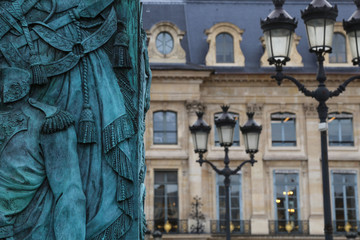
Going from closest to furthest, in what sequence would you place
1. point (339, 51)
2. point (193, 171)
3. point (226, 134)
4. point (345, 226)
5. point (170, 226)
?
point (226, 134) < point (170, 226) < point (193, 171) < point (345, 226) < point (339, 51)

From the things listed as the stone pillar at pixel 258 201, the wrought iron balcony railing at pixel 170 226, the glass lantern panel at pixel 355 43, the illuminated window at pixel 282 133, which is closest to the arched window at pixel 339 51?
the illuminated window at pixel 282 133

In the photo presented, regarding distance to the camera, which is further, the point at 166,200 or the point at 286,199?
the point at 286,199

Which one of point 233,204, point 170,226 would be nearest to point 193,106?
point 233,204

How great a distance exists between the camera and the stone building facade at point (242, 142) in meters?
31.1

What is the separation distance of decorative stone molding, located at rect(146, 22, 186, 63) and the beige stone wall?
0.75 metres

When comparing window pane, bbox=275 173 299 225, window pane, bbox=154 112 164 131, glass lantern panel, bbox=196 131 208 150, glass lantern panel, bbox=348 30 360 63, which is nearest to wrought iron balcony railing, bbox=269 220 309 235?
window pane, bbox=275 173 299 225

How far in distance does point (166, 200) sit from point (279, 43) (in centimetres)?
2184

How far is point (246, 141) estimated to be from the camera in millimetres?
14484

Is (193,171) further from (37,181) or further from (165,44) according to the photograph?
(37,181)

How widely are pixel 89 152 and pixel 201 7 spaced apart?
Answer: 3209 cm

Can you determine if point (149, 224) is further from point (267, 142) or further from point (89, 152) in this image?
point (89, 152)

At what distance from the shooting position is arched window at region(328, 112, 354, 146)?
32438mm

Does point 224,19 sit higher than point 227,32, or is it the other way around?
point 224,19

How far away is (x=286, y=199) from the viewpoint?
31641 millimetres
